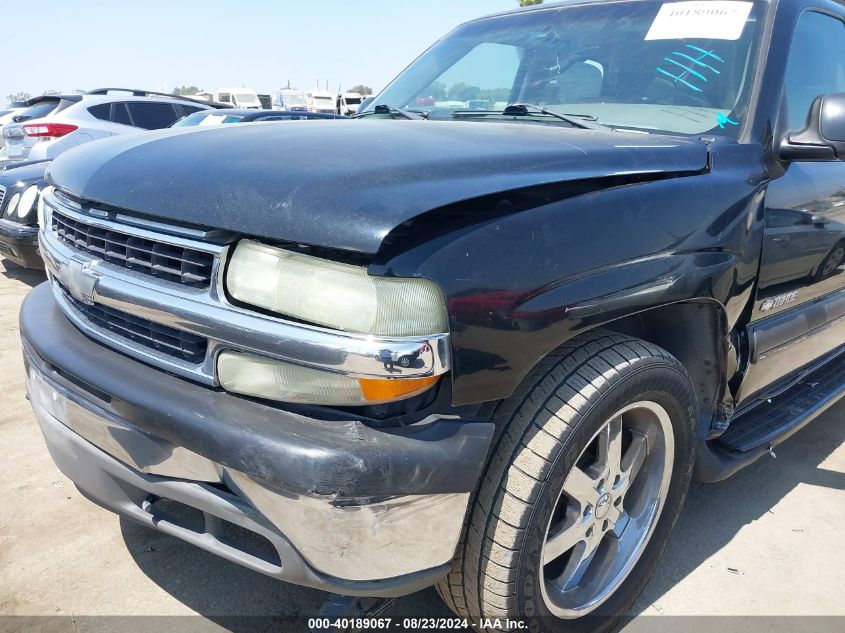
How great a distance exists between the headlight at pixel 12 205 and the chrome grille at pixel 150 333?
446 cm

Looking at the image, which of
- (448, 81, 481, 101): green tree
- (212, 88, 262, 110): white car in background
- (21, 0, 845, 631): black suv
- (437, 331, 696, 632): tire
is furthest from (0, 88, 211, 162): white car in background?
(212, 88, 262, 110): white car in background

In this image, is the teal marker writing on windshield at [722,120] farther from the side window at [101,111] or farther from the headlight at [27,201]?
the side window at [101,111]

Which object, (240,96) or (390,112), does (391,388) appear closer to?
(390,112)

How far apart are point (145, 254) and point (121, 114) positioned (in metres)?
9.72

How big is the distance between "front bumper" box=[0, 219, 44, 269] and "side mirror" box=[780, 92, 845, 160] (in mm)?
5300

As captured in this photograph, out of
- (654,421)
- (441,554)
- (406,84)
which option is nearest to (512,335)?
(441,554)

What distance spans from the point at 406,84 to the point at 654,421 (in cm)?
196

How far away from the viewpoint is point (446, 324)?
4.54 ft

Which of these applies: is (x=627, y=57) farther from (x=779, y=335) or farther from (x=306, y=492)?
(x=306, y=492)

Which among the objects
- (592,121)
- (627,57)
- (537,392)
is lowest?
(537,392)

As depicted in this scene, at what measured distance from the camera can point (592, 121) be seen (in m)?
2.32

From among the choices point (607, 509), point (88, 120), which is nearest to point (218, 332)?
point (607, 509)

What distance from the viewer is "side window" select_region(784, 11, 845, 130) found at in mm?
2461

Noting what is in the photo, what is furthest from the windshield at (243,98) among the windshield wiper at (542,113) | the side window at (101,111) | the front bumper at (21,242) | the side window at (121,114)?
the windshield wiper at (542,113)
